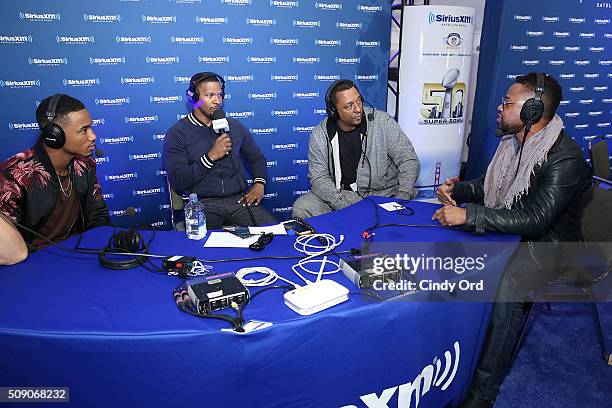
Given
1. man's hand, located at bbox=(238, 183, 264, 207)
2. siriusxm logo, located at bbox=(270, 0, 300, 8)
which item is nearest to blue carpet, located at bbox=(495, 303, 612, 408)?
man's hand, located at bbox=(238, 183, 264, 207)

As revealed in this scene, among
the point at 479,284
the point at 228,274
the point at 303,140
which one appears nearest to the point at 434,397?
the point at 479,284

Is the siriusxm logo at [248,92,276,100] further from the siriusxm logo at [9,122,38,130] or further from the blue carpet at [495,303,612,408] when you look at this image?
the blue carpet at [495,303,612,408]

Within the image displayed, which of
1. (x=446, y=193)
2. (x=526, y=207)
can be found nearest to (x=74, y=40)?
(x=446, y=193)

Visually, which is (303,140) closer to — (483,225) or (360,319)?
(483,225)

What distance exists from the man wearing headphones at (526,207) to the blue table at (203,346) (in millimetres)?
376

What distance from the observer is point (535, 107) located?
2.14m

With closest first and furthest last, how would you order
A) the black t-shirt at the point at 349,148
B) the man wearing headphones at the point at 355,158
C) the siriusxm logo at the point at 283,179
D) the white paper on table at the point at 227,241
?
the white paper on table at the point at 227,241 < the man wearing headphones at the point at 355,158 < the black t-shirt at the point at 349,148 < the siriusxm logo at the point at 283,179

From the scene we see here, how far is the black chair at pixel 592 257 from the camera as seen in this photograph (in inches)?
92.4

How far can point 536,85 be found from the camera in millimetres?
2178

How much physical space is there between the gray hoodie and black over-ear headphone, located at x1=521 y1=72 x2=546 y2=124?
1123mm

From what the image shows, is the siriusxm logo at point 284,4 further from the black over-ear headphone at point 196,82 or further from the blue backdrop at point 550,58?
the blue backdrop at point 550,58

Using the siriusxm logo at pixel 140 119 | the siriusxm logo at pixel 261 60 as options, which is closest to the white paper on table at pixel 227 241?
the siriusxm logo at pixel 140 119

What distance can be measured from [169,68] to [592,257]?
141 inches

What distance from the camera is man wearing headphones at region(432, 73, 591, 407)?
2.03m
